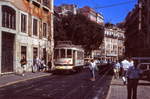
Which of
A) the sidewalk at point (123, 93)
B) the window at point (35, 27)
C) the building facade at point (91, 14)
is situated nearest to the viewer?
the sidewalk at point (123, 93)

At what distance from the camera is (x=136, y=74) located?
15.3 m

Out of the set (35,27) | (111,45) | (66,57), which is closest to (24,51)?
(66,57)

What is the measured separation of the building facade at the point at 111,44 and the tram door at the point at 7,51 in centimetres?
11133

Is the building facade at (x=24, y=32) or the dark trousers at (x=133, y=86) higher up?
the building facade at (x=24, y=32)

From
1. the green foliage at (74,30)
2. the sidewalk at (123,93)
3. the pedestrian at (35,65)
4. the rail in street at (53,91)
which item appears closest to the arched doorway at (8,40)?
the pedestrian at (35,65)

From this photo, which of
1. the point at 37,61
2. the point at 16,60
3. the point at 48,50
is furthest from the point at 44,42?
the point at 16,60

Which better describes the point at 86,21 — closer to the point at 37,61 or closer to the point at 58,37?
the point at 58,37

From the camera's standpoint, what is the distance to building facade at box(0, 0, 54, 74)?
39.8 m

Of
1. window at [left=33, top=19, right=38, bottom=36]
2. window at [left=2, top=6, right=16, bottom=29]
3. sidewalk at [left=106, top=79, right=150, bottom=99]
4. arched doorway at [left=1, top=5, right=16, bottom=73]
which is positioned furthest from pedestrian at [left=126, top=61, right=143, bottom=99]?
window at [left=33, top=19, right=38, bottom=36]

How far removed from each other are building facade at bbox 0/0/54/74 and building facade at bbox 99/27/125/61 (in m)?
97.1

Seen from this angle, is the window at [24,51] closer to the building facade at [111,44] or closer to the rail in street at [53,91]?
the rail in street at [53,91]

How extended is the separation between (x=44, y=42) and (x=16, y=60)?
12.9m

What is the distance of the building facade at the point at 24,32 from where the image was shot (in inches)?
1565

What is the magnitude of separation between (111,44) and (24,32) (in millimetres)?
129699
